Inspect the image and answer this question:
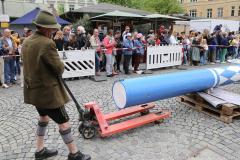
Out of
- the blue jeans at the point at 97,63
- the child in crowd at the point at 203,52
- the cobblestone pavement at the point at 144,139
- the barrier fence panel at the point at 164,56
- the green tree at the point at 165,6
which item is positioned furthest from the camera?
the green tree at the point at 165,6

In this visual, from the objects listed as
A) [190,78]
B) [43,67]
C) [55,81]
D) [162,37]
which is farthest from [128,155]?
[162,37]

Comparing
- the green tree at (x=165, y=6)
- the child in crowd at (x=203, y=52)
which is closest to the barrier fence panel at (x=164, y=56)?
the child in crowd at (x=203, y=52)

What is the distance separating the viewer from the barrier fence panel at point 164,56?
1130 cm

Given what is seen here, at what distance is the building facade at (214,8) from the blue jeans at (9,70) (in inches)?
2190

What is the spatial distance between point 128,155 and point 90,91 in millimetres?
3963

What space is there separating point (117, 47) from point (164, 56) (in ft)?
7.66

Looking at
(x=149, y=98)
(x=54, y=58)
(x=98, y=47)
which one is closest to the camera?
(x=54, y=58)

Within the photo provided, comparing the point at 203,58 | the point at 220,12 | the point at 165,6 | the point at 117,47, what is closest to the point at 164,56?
the point at 117,47

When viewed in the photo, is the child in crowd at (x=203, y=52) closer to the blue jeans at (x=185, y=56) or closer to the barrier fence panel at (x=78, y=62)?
the blue jeans at (x=185, y=56)

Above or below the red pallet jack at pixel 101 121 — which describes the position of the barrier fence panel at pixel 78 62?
above

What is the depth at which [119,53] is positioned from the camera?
10883 mm

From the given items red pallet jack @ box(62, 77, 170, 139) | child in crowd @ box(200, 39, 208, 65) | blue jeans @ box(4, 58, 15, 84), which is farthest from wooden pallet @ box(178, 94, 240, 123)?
child in crowd @ box(200, 39, 208, 65)

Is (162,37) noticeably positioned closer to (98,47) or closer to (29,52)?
(98,47)

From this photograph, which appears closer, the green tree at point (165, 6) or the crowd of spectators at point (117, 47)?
the crowd of spectators at point (117, 47)
